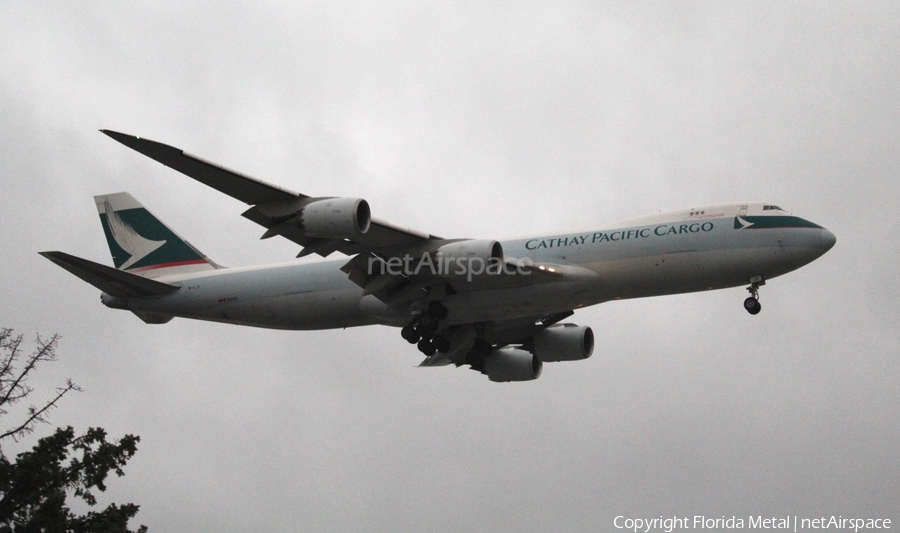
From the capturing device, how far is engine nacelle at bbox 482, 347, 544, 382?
4103 centimetres

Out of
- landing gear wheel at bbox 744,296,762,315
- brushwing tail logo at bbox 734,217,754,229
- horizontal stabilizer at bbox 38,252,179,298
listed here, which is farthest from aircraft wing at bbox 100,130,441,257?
landing gear wheel at bbox 744,296,762,315

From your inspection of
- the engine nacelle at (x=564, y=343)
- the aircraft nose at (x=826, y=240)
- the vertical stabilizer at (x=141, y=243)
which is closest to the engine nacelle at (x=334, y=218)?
the vertical stabilizer at (x=141, y=243)

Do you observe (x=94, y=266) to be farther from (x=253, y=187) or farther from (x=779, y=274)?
(x=779, y=274)

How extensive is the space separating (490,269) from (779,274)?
9238mm

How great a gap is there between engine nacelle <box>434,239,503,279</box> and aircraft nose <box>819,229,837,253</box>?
1006cm

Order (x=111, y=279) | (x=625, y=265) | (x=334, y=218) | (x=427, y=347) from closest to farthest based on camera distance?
(x=334, y=218) < (x=625, y=265) < (x=427, y=347) < (x=111, y=279)

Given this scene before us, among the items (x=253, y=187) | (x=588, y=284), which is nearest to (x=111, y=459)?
(x=253, y=187)

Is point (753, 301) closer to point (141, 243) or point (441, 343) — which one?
point (441, 343)

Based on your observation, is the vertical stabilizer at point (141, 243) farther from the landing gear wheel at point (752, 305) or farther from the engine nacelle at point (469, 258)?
the landing gear wheel at point (752, 305)

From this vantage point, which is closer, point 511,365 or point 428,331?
point 428,331

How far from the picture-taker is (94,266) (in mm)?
36281

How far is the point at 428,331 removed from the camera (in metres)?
35.0

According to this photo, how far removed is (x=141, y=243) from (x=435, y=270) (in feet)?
47.8

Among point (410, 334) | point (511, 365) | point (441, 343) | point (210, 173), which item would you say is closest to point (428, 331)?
point (410, 334)
